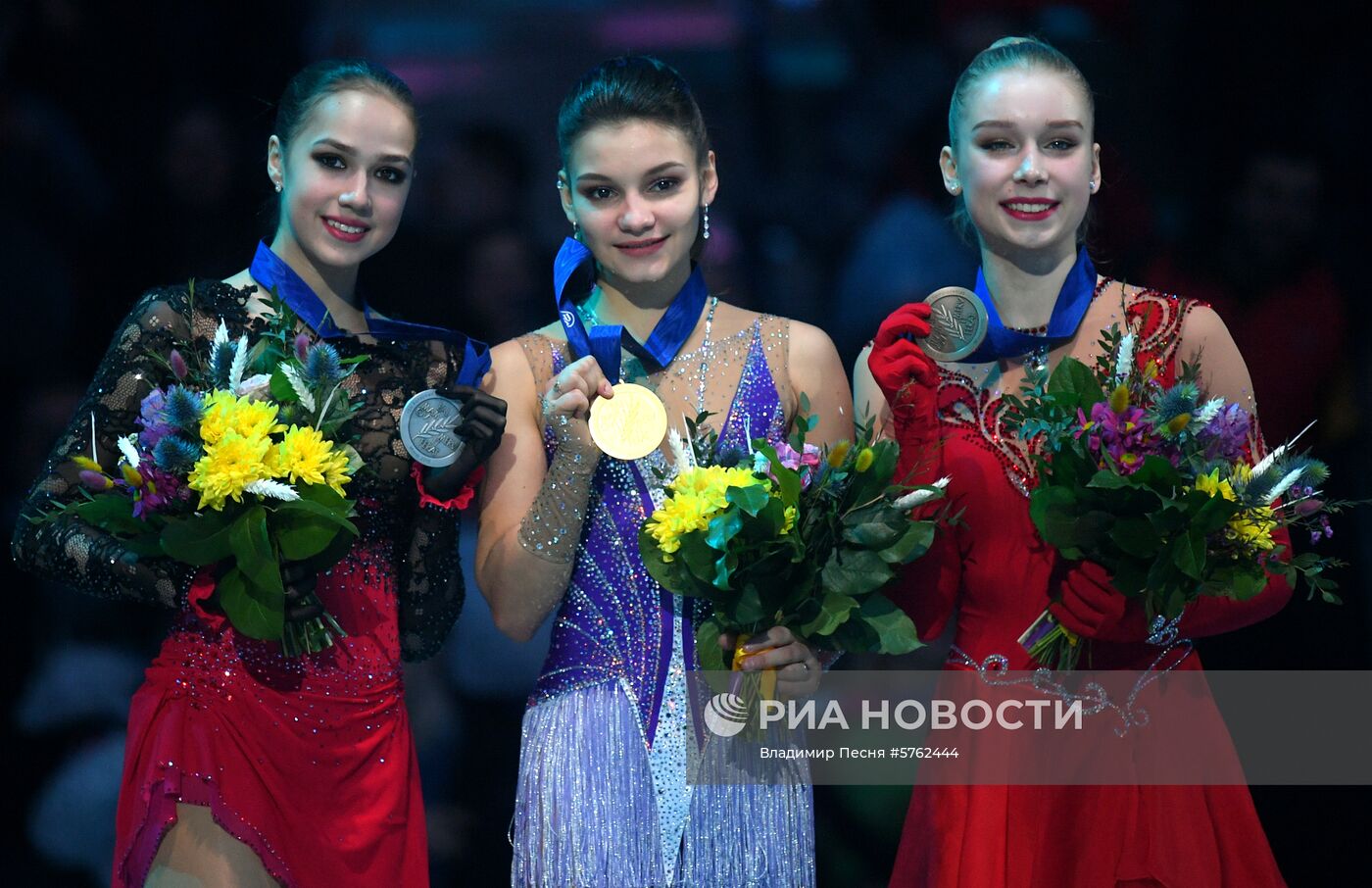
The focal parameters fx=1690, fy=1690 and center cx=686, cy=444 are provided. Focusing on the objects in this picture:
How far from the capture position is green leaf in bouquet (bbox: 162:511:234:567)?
2.83m

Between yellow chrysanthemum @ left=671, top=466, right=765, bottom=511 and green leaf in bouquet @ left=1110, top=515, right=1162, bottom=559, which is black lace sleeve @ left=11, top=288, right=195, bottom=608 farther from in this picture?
green leaf in bouquet @ left=1110, top=515, right=1162, bottom=559

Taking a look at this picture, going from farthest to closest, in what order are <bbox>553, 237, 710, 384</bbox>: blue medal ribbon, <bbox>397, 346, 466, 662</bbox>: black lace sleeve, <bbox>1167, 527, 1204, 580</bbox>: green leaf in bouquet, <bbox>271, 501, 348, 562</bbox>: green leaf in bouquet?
<bbox>397, 346, 466, 662</bbox>: black lace sleeve < <bbox>553, 237, 710, 384</bbox>: blue medal ribbon < <bbox>271, 501, 348, 562</bbox>: green leaf in bouquet < <bbox>1167, 527, 1204, 580</bbox>: green leaf in bouquet

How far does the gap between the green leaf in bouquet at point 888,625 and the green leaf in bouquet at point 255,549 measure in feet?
3.30

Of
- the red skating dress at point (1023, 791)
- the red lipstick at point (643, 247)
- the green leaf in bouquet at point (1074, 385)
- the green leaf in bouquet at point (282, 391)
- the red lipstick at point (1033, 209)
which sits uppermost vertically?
the red lipstick at point (1033, 209)

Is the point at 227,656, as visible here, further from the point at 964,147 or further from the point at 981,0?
the point at 981,0

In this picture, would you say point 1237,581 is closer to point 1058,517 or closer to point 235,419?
point 1058,517

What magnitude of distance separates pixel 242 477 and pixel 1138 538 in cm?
149

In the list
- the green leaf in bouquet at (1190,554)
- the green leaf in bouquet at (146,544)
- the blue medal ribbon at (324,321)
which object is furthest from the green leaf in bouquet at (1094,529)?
the green leaf in bouquet at (146,544)

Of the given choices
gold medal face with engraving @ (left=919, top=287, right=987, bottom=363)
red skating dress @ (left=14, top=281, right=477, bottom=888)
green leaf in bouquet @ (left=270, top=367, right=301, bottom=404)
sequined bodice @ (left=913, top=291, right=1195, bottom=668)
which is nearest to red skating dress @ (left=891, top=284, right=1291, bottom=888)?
sequined bodice @ (left=913, top=291, right=1195, bottom=668)

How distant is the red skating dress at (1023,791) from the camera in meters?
2.93

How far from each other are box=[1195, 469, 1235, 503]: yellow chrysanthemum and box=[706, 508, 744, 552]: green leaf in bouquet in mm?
761

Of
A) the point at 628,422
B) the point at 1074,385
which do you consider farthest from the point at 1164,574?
the point at 628,422

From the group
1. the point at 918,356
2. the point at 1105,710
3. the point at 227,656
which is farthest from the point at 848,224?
the point at 227,656

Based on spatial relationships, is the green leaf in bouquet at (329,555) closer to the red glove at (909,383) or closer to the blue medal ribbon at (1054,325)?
the red glove at (909,383)
